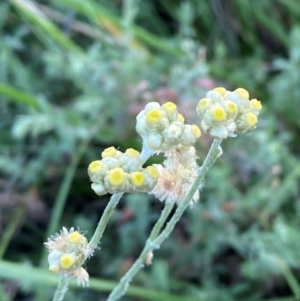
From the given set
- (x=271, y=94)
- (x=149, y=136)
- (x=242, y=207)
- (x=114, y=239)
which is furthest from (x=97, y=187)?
(x=271, y=94)

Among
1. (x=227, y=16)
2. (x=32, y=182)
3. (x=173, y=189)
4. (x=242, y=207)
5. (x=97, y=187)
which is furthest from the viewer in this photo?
(x=227, y=16)

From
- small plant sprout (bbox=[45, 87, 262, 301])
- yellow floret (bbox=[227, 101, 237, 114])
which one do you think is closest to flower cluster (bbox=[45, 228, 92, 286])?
small plant sprout (bbox=[45, 87, 262, 301])

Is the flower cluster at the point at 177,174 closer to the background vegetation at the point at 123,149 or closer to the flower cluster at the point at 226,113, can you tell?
the flower cluster at the point at 226,113

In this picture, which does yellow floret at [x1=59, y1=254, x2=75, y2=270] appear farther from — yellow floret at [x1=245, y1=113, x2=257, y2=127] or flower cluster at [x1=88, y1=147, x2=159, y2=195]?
yellow floret at [x1=245, y1=113, x2=257, y2=127]

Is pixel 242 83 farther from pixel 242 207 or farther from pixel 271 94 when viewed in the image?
pixel 242 207

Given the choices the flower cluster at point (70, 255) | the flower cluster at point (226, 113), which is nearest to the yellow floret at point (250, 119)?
the flower cluster at point (226, 113)

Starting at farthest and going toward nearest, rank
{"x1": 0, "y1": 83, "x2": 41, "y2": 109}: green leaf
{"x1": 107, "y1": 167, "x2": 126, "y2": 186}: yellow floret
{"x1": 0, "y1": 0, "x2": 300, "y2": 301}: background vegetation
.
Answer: {"x1": 0, "y1": 0, "x2": 300, "y2": 301}: background vegetation
{"x1": 0, "y1": 83, "x2": 41, "y2": 109}: green leaf
{"x1": 107, "y1": 167, "x2": 126, "y2": 186}: yellow floret
